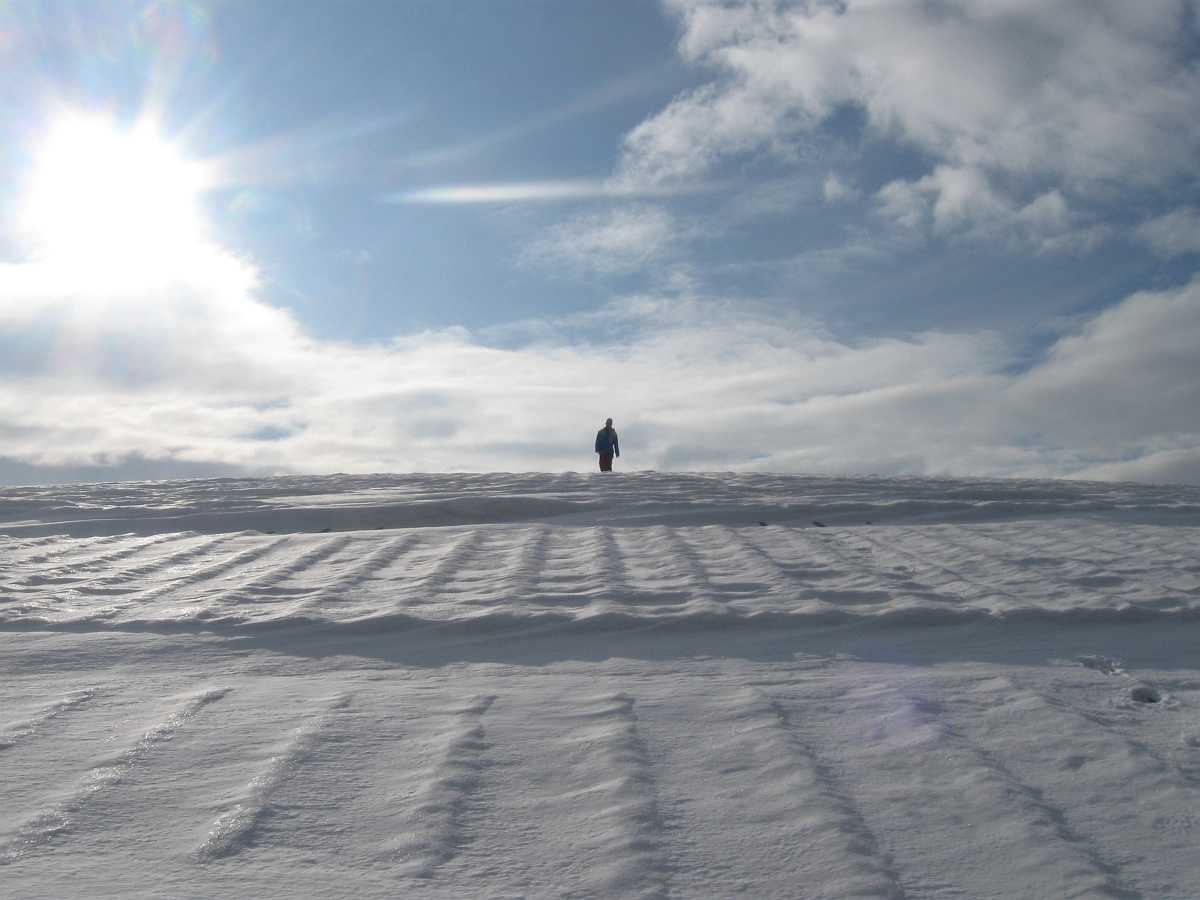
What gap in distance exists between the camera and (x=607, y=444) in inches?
432

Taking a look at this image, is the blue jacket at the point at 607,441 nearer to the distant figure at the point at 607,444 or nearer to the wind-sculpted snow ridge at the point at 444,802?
the distant figure at the point at 607,444

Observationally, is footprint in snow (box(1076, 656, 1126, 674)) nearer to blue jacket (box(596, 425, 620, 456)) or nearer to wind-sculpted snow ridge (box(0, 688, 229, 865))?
wind-sculpted snow ridge (box(0, 688, 229, 865))

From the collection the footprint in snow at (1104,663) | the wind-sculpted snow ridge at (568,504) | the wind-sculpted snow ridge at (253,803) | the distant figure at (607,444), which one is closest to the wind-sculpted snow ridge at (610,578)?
the footprint in snow at (1104,663)

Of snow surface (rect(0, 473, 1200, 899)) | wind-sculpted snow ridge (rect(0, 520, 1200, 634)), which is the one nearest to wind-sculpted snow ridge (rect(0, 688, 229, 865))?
snow surface (rect(0, 473, 1200, 899))

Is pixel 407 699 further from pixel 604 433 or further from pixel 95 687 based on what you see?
pixel 604 433

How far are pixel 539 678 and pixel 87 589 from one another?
2.29m

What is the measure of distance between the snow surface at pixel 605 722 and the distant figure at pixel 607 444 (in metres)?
6.64

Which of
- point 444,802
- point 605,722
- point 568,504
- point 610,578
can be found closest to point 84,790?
point 444,802

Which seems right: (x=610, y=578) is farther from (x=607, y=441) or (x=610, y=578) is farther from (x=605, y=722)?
(x=607, y=441)

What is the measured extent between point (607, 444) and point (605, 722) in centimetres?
904

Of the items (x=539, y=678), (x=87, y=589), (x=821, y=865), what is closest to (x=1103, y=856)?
(x=821, y=865)

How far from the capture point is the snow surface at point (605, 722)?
1378 millimetres

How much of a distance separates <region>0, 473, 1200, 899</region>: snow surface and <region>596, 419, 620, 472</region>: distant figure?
6642 millimetres

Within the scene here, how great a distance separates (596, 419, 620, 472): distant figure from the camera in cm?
1095
